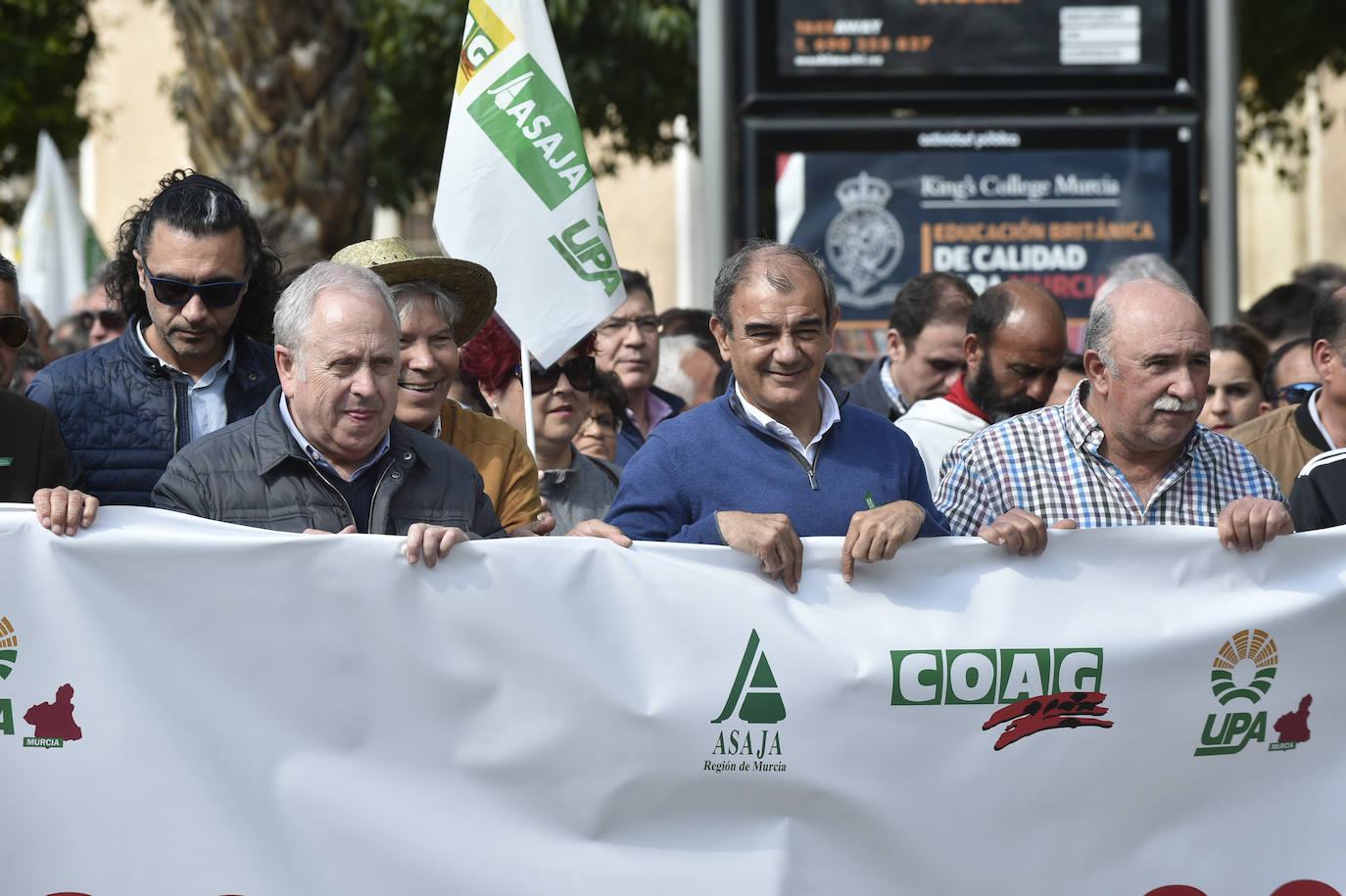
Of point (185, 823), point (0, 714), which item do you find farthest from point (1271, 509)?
point (0, 714)

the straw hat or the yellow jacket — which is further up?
the straw hat

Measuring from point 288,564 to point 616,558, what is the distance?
2.39ft

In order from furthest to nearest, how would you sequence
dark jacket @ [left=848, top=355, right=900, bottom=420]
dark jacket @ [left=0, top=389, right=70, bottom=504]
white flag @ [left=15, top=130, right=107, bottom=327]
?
white flag @ [left=15, top=130, right=107, bottom=327] → dark jacket @ [left=848, top=355, right=900, bottom=420] → dark jacket @ [left=0, top=389, right=70, bottom=504]

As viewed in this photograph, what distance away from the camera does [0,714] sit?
391cm

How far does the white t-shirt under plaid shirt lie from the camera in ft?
14.7

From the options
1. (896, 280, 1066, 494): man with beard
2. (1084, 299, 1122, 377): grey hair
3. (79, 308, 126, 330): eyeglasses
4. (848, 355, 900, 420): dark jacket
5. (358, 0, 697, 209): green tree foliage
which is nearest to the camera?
(1084, 299, 1122, 377): grey hair

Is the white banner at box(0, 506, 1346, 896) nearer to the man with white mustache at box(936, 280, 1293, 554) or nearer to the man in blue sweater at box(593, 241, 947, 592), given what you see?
the man in blue sweater at box(593, 241, 947, 592)

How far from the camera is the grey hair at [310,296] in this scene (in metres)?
3.94

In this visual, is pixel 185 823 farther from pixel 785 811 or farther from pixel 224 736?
pixel 785 811

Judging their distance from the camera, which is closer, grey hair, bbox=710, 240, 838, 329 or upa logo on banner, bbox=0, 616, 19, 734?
upa logo on banner, bbox=0, 616, 19, 734

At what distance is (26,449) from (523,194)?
1.79m

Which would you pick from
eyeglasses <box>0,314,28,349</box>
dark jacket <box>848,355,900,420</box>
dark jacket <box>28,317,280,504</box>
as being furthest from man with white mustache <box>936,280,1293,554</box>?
eyeglasses <box>0,314,28,349</box>

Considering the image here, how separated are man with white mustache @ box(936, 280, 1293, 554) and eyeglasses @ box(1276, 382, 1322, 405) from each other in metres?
1.56

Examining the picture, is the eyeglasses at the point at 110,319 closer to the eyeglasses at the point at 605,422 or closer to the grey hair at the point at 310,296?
the eyeglasses at the point at 605,422
